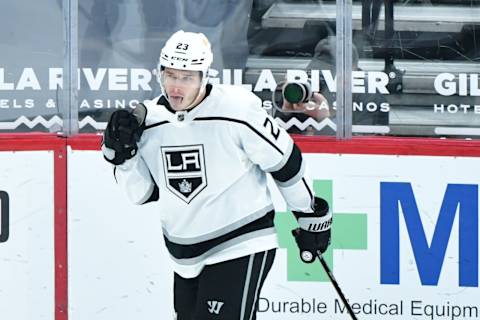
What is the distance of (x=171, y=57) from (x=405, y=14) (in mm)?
1339

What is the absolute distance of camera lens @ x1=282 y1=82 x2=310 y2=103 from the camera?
14.4 feet

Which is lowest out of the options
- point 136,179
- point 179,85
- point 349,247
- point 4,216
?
point 349,247

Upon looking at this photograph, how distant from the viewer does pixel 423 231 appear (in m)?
4.42

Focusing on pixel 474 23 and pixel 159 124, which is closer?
pixel 159 124

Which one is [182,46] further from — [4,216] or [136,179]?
[4,216]

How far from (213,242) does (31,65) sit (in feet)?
4.20

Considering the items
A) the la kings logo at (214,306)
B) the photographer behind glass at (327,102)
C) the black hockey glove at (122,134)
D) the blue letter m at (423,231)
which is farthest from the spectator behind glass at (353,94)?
the la kings logo at (214,306)

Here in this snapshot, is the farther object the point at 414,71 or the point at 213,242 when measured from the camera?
the point at 414,71

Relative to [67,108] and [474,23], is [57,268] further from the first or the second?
[474,23]

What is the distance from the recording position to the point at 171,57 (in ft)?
11.6

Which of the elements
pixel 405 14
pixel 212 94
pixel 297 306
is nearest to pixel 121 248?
pixel 297 306

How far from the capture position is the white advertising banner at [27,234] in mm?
4395

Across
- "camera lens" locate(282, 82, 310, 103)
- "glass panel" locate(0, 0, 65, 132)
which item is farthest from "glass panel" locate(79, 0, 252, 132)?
"camera lens" locate(282, 82, 310, 103)

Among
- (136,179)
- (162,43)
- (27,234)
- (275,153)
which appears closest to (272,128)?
(275,153)
